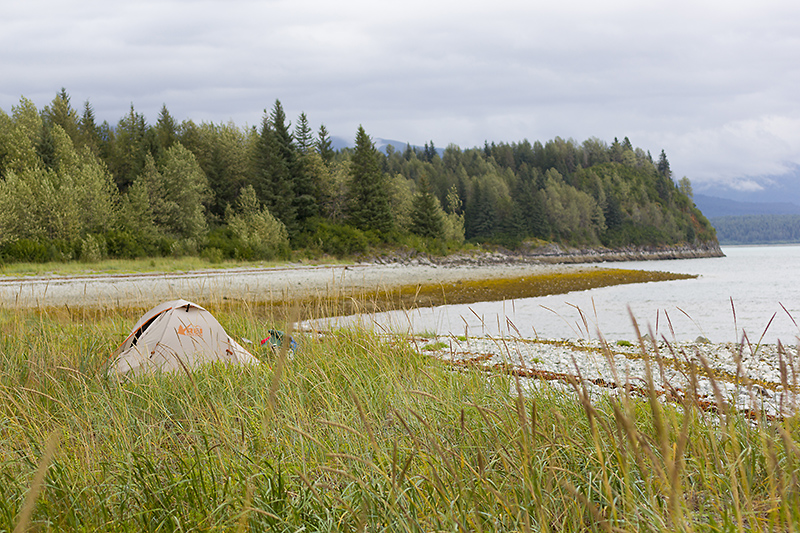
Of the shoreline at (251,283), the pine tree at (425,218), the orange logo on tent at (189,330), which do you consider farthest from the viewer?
the pine tree at (425,218)

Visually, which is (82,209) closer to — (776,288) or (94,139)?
(94,139)

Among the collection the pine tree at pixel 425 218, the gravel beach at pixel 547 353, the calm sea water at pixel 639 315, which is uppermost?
the pine tree at pixel 425 218

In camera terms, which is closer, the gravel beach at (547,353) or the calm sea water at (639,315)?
the gravel beach at (547,353)

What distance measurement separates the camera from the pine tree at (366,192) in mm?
53312

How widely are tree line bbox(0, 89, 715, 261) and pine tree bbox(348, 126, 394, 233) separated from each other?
4.9 inches

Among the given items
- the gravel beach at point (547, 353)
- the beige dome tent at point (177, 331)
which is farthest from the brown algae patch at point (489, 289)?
the beige dome tent at point (177, 331)

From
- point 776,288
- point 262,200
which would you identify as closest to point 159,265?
point 262,200

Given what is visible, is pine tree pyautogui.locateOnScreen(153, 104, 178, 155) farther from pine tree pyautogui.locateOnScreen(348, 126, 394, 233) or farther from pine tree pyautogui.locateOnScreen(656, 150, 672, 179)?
pine tree pyautogui.locateOnScreen(656, 150, 672, 179)

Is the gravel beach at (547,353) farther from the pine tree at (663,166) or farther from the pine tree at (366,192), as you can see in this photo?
the pine tree at (663,166)

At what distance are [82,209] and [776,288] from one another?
134 ft

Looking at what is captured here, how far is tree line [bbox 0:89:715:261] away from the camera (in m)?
32.1

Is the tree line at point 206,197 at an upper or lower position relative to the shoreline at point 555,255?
upper

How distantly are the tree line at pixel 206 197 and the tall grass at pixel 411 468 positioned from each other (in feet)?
104

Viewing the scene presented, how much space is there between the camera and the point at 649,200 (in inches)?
4651
